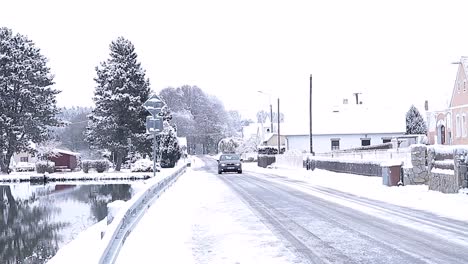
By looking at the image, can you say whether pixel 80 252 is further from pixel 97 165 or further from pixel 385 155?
pixel 97 165

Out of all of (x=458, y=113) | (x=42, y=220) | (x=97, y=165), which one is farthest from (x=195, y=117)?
(x=42, y=220)

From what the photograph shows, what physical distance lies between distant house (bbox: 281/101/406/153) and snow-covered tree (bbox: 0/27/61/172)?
32463 mm

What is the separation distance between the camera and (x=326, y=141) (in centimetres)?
7606

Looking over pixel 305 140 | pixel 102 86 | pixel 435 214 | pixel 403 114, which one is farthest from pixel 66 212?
pixel 403 114

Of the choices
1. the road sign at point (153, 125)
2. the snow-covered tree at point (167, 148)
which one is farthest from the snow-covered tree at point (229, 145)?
the road sign at point (153, 125)

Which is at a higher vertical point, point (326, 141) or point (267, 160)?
point (326, 141)

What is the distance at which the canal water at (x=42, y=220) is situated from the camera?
17562 millimetres

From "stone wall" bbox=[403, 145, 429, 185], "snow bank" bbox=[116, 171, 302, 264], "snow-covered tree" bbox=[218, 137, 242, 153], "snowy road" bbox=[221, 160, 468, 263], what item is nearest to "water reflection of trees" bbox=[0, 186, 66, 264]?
"snow bank" bbox=[116, 171, 302, 264]

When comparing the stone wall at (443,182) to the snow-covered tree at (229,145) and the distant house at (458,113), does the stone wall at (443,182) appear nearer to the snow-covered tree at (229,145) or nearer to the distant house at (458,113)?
the distant house at (458,113)

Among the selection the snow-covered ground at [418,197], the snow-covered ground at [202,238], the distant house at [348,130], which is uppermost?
the distant house at [348,130]

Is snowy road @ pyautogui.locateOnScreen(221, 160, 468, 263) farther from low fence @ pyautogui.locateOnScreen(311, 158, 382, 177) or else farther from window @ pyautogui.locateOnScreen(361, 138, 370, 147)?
window @ pyautogui.locateOnScreen(361, 138, 370, 147)

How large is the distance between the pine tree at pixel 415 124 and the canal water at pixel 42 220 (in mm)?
49636

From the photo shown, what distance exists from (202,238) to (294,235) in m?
1.95

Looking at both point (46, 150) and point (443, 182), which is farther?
point (46, 150)
